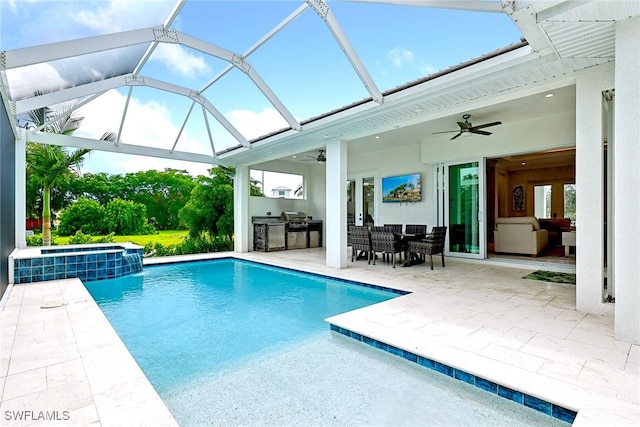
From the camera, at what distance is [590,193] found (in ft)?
12.0

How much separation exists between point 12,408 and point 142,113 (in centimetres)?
732

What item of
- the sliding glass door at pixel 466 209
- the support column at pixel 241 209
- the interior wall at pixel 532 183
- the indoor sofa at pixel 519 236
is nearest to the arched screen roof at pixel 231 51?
the support column at pixel 241 209

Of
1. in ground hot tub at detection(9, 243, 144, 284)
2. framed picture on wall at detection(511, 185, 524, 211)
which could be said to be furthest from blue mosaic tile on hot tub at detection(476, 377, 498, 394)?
framed picture on wall at detection(511, 185, 524, 211)

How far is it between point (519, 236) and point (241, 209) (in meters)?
8.04

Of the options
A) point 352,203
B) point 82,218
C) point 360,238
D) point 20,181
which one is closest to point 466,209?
point 360,238

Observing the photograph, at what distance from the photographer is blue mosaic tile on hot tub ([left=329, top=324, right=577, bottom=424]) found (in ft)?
6.32

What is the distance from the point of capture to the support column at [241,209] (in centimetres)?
1012

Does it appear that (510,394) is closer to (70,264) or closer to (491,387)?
(491,387)

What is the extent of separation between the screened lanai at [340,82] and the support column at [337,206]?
0.03 metres

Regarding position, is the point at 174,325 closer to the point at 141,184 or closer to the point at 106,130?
the point at 106,130

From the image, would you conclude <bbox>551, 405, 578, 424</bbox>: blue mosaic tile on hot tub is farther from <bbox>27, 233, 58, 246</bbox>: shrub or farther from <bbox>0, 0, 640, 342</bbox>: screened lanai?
<bbox>27, 233, 58, 246</bbox>: shrub

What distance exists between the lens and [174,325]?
3.70m

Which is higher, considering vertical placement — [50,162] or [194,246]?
[50,162]

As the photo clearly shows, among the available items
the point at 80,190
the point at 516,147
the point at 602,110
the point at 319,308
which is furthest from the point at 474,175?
the point at 80,190
